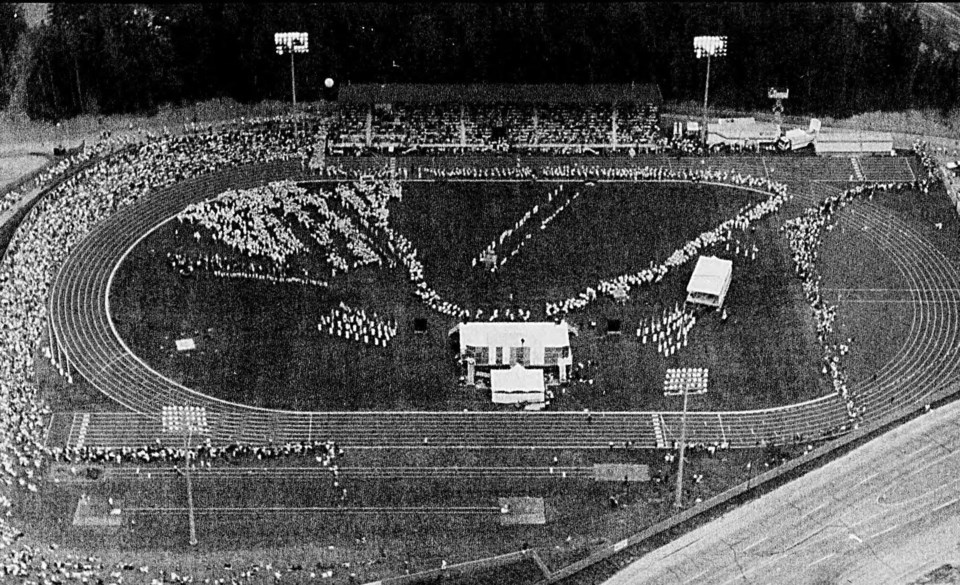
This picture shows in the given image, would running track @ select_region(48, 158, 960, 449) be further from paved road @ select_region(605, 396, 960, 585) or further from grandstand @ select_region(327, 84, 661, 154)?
grandstand @ select_region(327, 84, 661, 154)

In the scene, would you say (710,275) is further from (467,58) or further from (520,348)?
(467,58)

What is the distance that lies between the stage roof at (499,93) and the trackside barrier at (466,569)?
5019cm

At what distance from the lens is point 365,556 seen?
347 ft

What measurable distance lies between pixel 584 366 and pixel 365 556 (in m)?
21.3

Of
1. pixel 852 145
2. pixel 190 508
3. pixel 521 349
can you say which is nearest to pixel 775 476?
pixel 521 349

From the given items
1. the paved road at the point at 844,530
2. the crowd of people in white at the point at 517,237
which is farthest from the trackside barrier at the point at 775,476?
the crowd of people in white at the point at 517,237

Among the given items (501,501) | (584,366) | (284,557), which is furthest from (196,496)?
(584,366)

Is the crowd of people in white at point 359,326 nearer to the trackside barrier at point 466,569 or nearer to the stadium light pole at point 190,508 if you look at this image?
the stadium light pole at point 190,508

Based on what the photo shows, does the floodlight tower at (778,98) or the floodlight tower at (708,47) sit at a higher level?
the floodlight tower at (708,47)

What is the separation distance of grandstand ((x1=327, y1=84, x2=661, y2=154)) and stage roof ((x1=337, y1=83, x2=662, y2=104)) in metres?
0.07

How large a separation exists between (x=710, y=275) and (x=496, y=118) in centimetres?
2687

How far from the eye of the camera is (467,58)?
152625 mm

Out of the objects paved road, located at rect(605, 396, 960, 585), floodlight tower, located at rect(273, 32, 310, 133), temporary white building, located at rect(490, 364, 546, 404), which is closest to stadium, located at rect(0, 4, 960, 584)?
temporary white building, located at rect(490, 364, 546, 404)

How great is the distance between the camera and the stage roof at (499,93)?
149 metres
